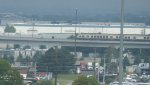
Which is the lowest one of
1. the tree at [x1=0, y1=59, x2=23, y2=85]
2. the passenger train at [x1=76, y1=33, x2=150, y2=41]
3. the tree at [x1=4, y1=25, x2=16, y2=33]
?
the tree at [x1=0, y1=59, x2=23, y2=85]

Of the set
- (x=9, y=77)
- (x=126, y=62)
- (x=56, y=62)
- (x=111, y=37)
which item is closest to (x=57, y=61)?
(x=56, y=62)

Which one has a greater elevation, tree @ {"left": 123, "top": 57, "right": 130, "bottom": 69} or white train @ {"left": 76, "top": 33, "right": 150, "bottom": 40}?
white train @ {"left": 76, "top": 33, "right": 150, "bottom": 40}

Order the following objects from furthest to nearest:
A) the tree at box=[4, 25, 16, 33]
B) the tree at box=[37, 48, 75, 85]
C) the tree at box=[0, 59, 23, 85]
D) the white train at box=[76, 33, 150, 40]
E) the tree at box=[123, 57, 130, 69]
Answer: the tree at box=[4, 25, 16, 33] < the white train at box=[76, 33, 150, 40] < the tree at box=[123, 57, 130, 69] < the tree at box=[37, 48, 75, 85] < the tree at box=[0, 59, 23, 85]

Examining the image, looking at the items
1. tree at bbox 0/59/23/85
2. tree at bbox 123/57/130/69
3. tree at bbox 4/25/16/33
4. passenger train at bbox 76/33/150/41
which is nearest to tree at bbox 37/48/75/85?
tree at bbox 123/57/130/69

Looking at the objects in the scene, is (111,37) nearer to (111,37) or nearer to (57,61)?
(111,37)

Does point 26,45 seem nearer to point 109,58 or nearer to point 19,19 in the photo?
point 109,58

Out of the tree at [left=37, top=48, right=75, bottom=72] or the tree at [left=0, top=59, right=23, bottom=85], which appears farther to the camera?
the tree at [left=37, top=48, right=75, bottom=72]

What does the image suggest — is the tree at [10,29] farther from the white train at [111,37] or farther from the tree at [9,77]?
the tree at [9,77]

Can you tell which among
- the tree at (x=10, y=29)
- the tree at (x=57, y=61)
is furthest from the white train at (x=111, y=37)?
the tree at (x=10, y=29)

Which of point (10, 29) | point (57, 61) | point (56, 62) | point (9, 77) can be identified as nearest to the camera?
point (9, 77)

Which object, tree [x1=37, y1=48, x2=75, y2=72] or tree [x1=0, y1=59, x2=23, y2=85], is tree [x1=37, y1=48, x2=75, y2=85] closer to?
tree [x1=37, y1=48, x2=75, y2=72]

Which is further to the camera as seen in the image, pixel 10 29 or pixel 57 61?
→ pixel 10 29

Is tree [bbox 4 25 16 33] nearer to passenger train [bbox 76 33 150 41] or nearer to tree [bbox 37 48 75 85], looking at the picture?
passenger train [bbox 76 33 150 41]

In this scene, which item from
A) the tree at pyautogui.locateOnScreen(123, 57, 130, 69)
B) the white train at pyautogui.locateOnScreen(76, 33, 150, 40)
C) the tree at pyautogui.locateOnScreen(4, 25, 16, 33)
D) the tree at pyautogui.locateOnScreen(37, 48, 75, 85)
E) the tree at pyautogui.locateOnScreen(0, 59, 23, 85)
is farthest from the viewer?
the tree at pyautogui.locateOnScreen(4, 25, 16, 33)
